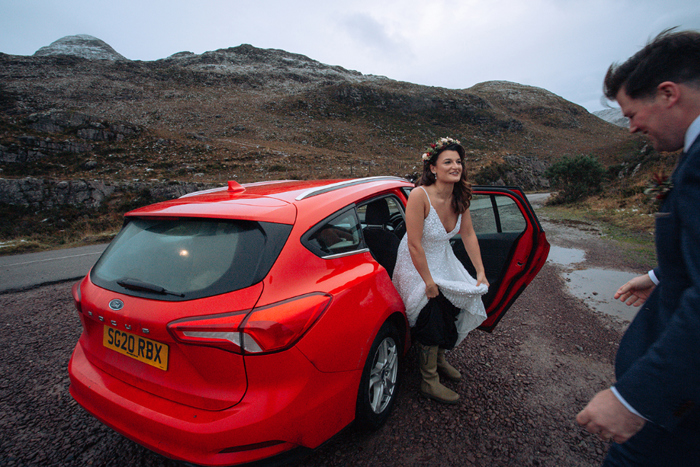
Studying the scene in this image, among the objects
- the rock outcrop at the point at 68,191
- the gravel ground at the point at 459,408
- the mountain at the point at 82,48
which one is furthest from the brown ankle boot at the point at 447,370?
the mountain at the point at 82,48

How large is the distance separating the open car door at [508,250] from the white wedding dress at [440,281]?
1.77 feet

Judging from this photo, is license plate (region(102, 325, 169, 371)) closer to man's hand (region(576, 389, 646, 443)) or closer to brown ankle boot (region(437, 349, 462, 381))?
man's hand (region(576, 389, 646, 443))

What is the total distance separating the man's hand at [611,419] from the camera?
85cm

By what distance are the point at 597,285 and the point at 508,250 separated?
2.82m

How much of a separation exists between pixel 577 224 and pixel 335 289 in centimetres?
1132

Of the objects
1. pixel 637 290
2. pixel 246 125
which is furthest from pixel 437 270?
pixel 246 125

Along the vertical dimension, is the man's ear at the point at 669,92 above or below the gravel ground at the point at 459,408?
above

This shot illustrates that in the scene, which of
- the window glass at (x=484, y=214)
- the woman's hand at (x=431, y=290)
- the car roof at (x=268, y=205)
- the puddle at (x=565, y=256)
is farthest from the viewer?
the puddle at (x=565, y=256)

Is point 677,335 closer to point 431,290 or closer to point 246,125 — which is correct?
point 431,290

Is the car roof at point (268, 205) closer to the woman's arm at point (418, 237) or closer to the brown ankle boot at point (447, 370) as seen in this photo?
the woman's arm at point (418, 237)

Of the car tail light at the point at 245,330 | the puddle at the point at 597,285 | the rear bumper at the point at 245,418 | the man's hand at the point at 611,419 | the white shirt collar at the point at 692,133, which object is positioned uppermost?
the white shirt collar at the point at 692,133

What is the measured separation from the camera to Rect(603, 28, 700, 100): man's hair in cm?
93

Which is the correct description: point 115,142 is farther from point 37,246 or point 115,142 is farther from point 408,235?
point 408,235

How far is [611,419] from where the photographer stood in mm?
874
